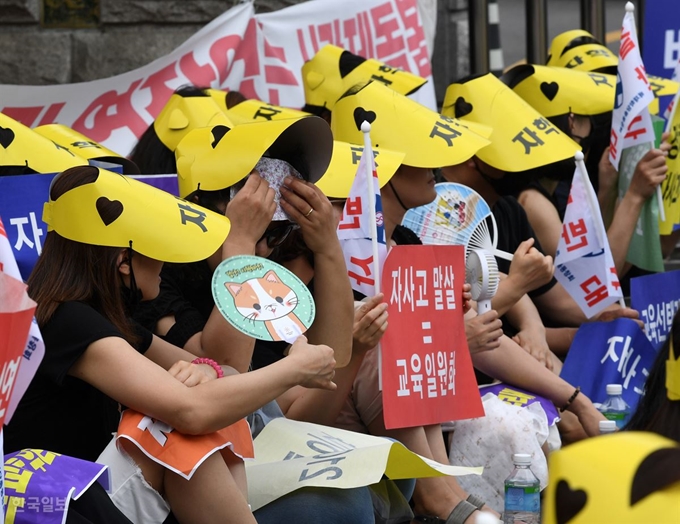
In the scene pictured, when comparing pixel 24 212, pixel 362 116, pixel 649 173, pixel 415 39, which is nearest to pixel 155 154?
pixel 362 116

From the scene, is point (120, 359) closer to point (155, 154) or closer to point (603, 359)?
point (155, 154)

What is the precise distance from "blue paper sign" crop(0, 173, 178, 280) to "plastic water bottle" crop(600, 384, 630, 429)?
226cm

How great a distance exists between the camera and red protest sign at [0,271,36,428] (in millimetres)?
2424

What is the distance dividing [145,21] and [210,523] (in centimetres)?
454

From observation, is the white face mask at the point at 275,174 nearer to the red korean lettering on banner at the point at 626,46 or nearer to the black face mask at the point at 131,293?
the black face mask at the point at 131,293

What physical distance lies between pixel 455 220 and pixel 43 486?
2.41 metres

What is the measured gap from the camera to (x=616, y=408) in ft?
16.8

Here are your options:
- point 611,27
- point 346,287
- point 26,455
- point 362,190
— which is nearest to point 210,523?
point 26,455

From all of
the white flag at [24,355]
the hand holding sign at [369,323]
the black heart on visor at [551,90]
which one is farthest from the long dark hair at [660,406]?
the black heart on visor at [551,90]

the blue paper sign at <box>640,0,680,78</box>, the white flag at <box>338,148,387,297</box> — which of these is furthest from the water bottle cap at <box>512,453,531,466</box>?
the blue paper sign at <box>640,0,680,78</box>

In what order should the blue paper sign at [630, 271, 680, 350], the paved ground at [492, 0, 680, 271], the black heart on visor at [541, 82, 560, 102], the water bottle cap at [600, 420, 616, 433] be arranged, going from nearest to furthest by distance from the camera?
the water bottle cap at [600, 420, 616, 433]
the blue paper sign at [630, 271, 680, 350]
the black heart on visor at [541, 82, 560, 102]
the paved ground at [492, 0, 680, 271]

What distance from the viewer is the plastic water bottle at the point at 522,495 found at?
4281mm

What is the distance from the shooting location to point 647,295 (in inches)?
215

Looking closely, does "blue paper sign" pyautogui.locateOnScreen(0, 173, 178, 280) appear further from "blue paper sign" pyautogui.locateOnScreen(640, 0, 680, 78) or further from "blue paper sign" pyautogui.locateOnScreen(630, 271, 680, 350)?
"blue paper sign" pyautogui.locateOnScreen(640, 0, 680, 78)
